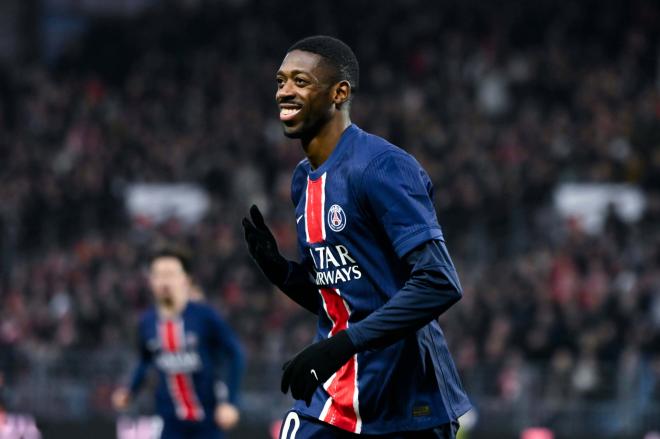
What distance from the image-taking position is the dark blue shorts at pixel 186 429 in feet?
29.0

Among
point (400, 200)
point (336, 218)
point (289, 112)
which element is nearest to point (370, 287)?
point (336, 218)

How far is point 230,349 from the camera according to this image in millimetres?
9047

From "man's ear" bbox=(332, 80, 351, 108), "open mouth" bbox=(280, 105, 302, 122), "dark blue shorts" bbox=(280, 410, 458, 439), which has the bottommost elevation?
"dark blue shorts" bbox=(280, 410, 458, 439)

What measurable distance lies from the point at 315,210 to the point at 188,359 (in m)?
4.88

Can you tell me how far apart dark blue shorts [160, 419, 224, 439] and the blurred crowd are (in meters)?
4.67

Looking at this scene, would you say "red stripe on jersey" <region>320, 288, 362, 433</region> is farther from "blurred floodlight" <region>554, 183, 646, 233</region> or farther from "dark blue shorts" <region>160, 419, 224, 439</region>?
"blurred floodlight" <region>554, 183, 646, 233</region>

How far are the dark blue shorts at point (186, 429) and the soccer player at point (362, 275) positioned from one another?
14.8 feet

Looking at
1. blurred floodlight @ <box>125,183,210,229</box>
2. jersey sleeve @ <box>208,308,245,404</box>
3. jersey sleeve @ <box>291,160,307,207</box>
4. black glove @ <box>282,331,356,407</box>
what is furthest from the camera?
blurred floodlight @ <box>125,183,210,229</box>

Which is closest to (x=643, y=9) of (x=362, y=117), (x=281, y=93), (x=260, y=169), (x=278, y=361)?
(x=362, y=117)

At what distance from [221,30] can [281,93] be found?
66.9ft

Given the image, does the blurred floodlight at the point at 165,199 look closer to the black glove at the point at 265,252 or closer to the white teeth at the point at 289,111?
the black glove at the point at 265,252

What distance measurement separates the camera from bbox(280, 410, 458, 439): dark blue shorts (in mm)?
4246

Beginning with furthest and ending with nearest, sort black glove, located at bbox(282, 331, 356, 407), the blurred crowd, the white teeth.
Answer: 1. the blurred crowd
2. the white teeth
3. black glove, located at bbox(282, 331, 356, 407)

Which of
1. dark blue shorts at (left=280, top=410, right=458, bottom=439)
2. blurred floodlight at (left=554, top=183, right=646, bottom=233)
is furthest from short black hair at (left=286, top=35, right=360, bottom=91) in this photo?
blurred floodlight at (left=554, top=183, right=646, bottom=233)
